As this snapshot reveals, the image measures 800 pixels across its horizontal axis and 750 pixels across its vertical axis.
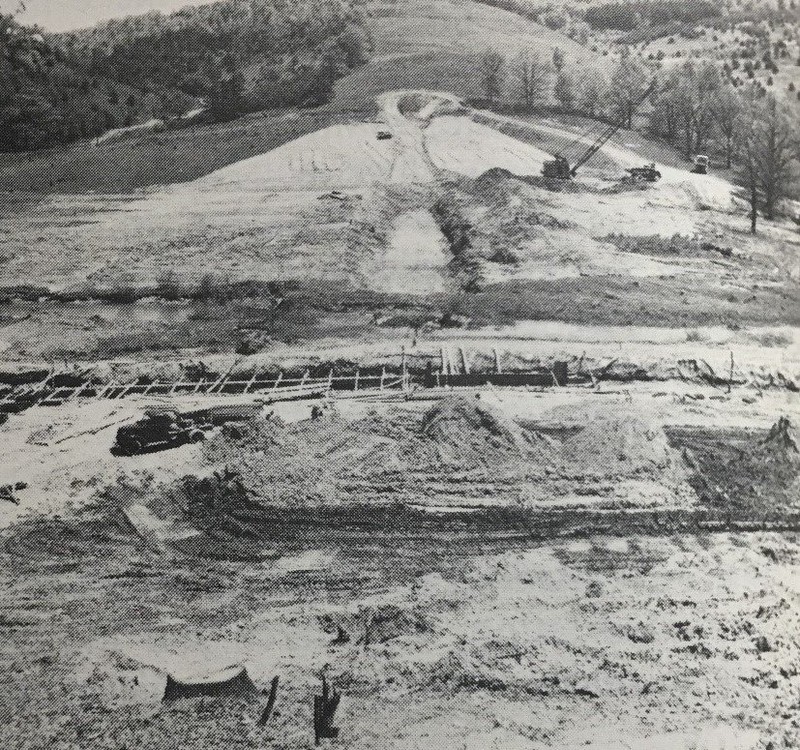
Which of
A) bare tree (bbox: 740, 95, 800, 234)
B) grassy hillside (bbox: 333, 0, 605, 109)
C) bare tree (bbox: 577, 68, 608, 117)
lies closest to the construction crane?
bare tree (bbox: 577, 68, 608, 117)

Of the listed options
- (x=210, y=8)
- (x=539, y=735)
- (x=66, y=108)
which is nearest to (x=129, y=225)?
(x=66, y=108)

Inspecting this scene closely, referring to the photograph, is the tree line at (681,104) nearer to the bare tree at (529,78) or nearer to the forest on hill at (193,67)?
the bare tree at (529,78)

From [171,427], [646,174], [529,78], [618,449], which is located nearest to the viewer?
[618,449]

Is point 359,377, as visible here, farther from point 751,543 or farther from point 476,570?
point 751,543

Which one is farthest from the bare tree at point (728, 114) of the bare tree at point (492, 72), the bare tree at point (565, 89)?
the bare tree at point (492, 72)

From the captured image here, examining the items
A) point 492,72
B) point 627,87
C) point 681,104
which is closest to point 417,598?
point 492,72

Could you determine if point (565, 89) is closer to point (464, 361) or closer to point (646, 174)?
point (646, 174)
